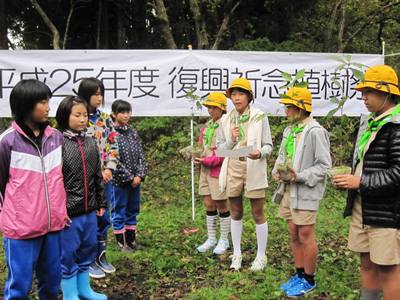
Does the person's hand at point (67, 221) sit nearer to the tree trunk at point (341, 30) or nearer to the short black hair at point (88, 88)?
the short black hair at point (88, 88)

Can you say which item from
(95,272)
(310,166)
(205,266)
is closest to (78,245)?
(95,272)

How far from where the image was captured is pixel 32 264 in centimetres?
294

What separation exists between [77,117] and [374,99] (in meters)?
2.28

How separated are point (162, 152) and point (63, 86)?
159 inches

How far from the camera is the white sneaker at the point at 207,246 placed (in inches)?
205

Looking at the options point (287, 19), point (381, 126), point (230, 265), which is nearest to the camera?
point (381, 126)

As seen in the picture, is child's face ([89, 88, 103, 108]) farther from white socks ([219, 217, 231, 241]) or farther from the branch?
the branch

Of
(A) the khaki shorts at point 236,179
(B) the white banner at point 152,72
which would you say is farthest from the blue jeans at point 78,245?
(B) the white banner at point 152,72

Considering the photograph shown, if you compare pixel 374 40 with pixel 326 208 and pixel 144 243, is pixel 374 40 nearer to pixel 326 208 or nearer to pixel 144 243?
pixel 326 208

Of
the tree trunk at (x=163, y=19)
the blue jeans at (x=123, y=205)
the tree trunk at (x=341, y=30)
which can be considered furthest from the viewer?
the tree trunk at (x=341, y=30)

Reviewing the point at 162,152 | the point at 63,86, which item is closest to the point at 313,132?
the point at 63,86

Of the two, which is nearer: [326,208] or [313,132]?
[313,132]

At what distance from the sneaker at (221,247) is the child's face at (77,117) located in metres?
2.43

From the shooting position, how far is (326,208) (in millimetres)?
7551
